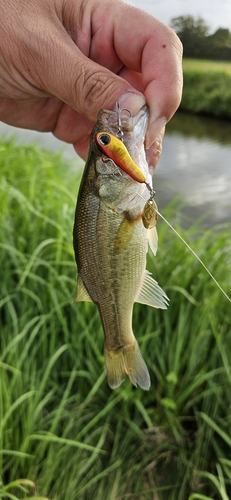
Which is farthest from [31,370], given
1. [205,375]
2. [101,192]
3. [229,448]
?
[101,192]

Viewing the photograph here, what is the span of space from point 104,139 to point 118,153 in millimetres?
53

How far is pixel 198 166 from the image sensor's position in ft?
33.4

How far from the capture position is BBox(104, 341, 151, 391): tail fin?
120 cm

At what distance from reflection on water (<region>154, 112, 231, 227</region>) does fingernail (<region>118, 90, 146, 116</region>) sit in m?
4.14

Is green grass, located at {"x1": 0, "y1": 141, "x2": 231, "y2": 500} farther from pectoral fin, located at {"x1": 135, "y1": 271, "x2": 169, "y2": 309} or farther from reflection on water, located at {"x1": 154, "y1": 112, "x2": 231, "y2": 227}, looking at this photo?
reflection on water, located at {"x1": 154, "y1": 112, "x2": 231, "y2": 227}

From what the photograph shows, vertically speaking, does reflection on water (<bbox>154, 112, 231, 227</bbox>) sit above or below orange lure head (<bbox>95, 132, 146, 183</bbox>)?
above

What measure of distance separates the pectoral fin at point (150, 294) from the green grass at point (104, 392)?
95 centimetres

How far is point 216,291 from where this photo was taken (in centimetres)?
259

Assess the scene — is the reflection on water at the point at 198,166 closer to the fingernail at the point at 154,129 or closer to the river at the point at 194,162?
the river at the point at 194,162

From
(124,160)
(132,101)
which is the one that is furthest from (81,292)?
(132,101)

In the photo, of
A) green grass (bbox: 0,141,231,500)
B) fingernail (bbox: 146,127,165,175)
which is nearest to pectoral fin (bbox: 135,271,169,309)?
fingernail (bbox: 146,127,165,175)

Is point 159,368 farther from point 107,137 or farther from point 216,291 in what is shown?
point 107,137

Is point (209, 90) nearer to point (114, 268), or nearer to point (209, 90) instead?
point (209, 90)

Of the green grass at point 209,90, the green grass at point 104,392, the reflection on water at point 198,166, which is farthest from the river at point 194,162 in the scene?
the green grass at point 104,392
